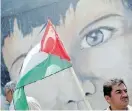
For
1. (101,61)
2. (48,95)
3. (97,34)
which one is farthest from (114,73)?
(48,95)

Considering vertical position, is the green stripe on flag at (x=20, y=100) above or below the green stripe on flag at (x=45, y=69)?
below

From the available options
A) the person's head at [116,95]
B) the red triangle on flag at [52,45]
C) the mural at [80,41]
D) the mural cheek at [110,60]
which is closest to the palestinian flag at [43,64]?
the red triangle on flag at [52,45]

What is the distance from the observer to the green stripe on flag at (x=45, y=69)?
11.5ft

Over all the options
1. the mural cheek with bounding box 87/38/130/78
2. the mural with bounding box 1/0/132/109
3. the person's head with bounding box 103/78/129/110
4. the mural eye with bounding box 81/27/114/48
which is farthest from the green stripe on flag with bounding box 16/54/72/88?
the mural eye with bounding box 81/27/114/48

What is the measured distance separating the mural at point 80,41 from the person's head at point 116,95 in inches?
58.0

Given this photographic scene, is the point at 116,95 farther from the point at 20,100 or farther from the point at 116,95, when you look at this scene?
the point at 20,100

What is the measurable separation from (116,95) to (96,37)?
195 centimetres

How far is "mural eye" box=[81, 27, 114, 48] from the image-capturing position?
4.96 meters

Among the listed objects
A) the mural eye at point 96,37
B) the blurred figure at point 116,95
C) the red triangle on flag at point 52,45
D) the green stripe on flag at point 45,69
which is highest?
the mural eye at point 96,37

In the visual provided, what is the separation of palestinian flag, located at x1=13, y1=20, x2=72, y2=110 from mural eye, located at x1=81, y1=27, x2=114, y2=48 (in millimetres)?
1344

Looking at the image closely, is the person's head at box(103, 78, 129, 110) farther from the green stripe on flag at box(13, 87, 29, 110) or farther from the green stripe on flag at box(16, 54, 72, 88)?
the green stripe on flag at box(13, 87, 29, 110)

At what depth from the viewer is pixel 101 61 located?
4.93 metres

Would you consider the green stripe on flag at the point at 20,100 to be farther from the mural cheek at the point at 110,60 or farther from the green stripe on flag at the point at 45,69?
the mural cheek at the point at 110,60

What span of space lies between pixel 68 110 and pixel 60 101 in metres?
0.15
